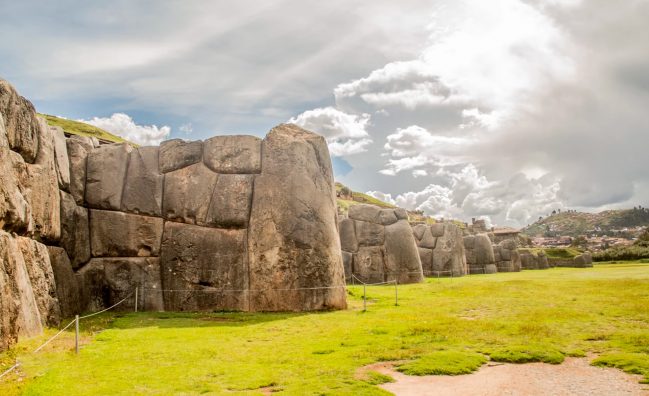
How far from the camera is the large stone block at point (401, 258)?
35312mm

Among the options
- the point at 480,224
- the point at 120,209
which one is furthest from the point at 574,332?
the point at 480,224

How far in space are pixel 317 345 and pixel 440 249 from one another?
106 feet

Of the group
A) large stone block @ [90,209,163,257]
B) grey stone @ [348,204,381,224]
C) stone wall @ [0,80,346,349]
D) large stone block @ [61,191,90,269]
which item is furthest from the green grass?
grey stone @ [348,204,381,224]

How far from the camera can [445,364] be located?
437 inches

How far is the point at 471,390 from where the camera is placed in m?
9.31

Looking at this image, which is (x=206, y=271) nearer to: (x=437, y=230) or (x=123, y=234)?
(x=123, y=234)

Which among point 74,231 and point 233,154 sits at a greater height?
point 233,154

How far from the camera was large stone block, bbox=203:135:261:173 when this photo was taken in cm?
2194

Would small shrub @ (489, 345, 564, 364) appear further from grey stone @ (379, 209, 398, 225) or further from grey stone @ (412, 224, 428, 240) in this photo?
grey stone @ (412, 224, 428, 240)

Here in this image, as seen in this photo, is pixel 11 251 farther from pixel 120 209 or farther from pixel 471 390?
pixel 471 390

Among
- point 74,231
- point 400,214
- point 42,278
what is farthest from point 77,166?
point 400,214

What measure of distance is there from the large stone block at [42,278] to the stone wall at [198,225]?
5.55 ft

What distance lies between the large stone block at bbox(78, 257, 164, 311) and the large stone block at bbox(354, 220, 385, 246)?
694 inches

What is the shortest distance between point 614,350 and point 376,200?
145827 mm
